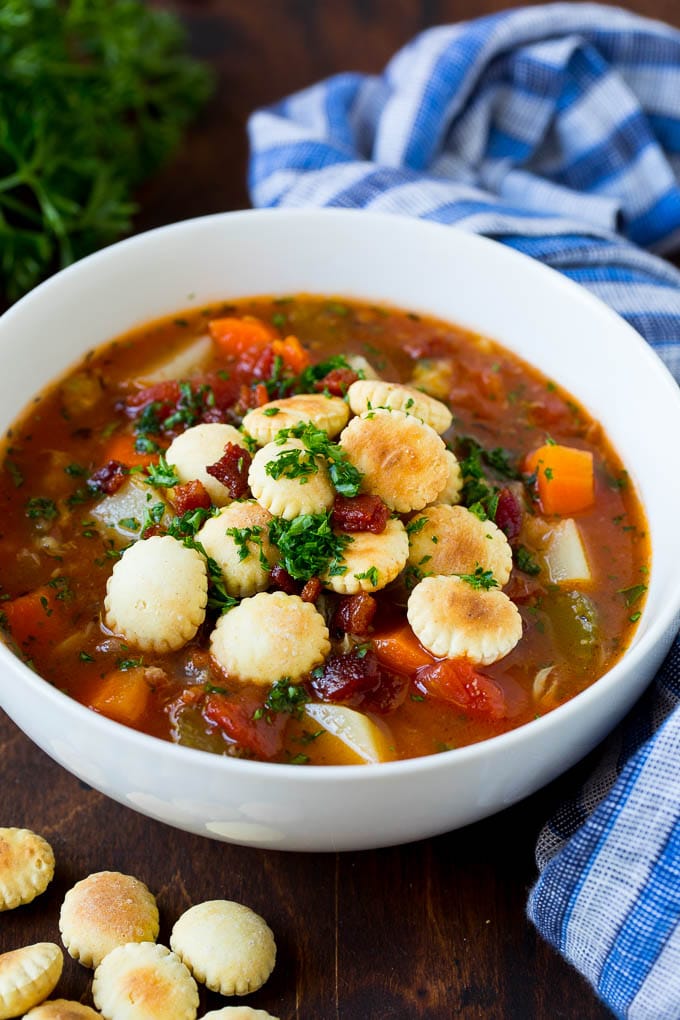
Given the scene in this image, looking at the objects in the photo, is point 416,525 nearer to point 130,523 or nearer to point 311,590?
point 311,590

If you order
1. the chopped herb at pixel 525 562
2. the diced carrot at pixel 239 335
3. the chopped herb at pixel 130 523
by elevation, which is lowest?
the chopped herb at pixel 525 562

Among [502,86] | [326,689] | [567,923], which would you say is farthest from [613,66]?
[567,923]

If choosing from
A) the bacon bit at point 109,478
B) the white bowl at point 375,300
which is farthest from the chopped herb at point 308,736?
the bacon bit at point 109,478

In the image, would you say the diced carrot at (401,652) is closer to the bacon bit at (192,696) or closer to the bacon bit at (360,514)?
the bacon bit at (360,514)

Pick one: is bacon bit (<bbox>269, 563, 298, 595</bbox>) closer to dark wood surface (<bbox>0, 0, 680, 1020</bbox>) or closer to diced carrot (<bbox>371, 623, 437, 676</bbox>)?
diced carrot (<bbox>371, 623, 437, 676</bbox>)

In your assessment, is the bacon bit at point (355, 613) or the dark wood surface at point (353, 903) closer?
the dark wood surface at point (353, 903)

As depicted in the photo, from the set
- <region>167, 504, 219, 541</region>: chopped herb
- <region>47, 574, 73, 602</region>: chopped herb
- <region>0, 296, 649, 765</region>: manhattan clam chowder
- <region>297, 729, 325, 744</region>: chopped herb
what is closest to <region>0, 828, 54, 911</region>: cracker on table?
<region>0, 296, 649, 765</region>: manhattan clam chowder

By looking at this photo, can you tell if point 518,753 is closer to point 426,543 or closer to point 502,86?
point 426,543
